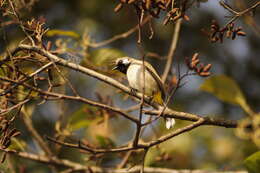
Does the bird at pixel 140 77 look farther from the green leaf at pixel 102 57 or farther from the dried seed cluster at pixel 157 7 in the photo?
the dried seed cluster at pixel 157 7

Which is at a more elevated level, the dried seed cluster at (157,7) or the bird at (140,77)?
the dried seed cluster at (157,7)

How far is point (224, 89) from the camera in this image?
3305 millimetres

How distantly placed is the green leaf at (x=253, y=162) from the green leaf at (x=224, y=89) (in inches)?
37.6

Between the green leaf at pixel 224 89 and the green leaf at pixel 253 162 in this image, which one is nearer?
the green leaf at pixel 253 162

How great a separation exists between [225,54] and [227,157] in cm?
212

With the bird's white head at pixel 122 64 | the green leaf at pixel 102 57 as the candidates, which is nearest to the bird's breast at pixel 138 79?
the bird's white head at pixel 122 64

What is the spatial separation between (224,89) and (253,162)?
1048mm

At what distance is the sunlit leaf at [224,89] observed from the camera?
3.25 meters

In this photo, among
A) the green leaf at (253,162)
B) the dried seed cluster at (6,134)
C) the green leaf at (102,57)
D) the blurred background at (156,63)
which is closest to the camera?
the dried seed cluster at (6,134)

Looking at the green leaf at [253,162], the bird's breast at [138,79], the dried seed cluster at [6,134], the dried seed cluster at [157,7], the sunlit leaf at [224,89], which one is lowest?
the green leaf at [253,162]

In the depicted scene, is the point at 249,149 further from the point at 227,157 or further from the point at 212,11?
the point at 212,11

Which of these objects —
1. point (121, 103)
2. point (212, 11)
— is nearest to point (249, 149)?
point (121, 103)

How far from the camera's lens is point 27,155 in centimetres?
329

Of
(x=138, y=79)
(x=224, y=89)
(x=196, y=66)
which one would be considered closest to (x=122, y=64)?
(x=138, y=79)
